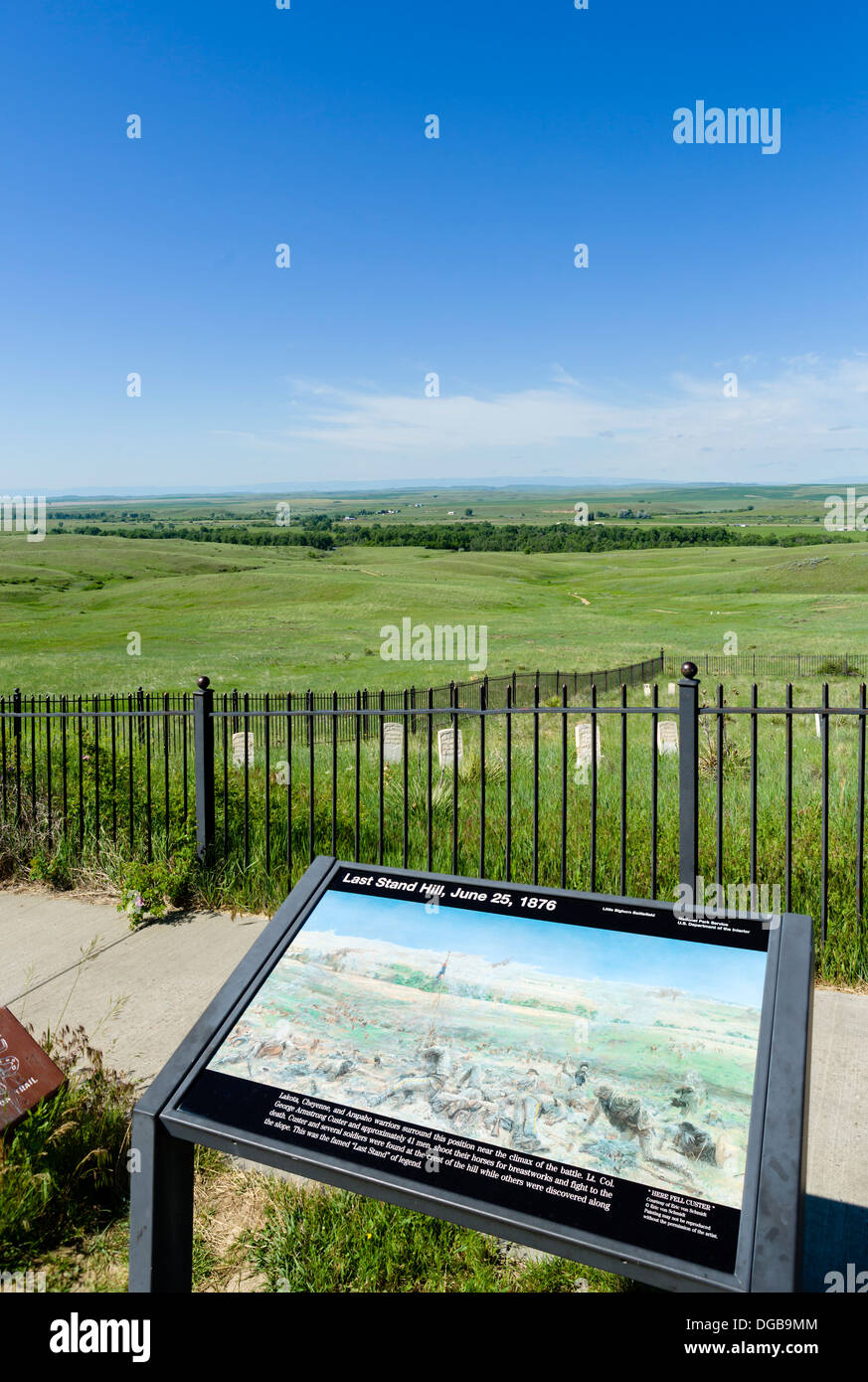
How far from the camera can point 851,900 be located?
6.63 metres

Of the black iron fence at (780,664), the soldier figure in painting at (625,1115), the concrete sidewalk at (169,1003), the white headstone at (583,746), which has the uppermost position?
the soldier figure in painting at (625,1115)

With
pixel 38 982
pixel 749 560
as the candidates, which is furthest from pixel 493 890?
pixel 749 560

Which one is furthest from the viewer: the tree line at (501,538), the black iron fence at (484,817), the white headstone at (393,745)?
the tree line at (501,538)

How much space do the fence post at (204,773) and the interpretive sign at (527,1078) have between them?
4105 mm

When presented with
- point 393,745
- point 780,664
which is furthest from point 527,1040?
point 780,664

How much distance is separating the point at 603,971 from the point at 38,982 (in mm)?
4349

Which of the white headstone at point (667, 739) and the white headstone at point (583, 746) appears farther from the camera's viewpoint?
the white headstone at point (667, 739)

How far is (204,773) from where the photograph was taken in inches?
291

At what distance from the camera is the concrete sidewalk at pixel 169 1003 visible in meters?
3.89

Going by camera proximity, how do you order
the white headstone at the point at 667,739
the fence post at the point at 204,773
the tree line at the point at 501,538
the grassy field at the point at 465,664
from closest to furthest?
the fence post at the point at 204,773 < the grassy field at the point at 465,664 < the white headstone at the point at 667,739 < the tree line at the point at 501,538

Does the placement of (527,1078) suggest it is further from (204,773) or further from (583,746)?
(583,746)

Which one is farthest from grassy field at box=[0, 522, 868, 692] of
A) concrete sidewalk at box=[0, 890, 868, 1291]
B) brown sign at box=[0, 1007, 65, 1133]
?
brown sign at box=[0, 1007, 65, 1133]

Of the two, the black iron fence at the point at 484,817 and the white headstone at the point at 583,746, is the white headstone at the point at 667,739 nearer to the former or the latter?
the black iron fence at the point at 484,817

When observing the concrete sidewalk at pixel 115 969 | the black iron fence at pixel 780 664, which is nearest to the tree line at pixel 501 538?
the black iron fence at pixel 780 664
